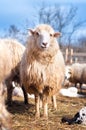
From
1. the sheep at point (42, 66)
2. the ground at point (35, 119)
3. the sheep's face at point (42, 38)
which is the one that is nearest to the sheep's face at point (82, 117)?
the ground at point (35, 119)

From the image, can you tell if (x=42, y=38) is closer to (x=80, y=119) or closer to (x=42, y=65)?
(x=42, y=65)

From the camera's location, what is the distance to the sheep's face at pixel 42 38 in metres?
8.72

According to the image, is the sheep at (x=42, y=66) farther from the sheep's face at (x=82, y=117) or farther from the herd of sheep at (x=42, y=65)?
the sheep's face at (x=82, y=117)

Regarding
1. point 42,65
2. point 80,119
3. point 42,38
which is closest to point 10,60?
point 42,65

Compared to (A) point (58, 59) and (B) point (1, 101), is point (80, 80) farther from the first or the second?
(B) point (1, 101)

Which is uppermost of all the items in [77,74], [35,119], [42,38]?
[42,38]

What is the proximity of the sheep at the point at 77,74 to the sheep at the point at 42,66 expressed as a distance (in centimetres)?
1091

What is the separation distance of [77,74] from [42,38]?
39.5 feet

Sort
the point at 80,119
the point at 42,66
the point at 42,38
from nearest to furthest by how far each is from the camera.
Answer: the point at 80,119 < the point at 42,38 < the point at 42,66

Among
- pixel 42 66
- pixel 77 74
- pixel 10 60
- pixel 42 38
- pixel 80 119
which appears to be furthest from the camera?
pixel 77 74

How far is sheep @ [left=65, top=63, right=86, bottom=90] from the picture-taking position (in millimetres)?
20156

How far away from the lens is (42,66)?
906 cm

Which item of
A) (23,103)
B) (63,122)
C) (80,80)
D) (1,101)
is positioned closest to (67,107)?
(23,103)

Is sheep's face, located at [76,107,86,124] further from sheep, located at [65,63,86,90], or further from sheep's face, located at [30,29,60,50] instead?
sheep, located at [65,63,86,90]
